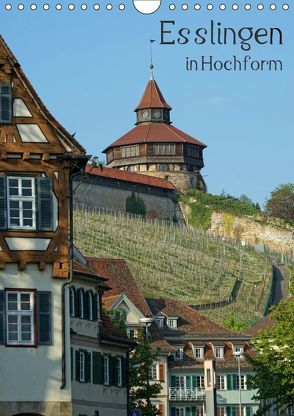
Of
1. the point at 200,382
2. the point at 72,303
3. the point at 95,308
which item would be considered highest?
the point at 72,303

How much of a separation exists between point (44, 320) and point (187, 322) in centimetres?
7390

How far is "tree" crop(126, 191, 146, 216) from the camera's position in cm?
19575

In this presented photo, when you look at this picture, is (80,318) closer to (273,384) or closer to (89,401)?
(89,401)

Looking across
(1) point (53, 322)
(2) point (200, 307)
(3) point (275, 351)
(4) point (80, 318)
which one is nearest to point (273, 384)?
(3) point (275, 351)

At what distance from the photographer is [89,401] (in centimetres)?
5625

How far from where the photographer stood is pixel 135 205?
7785 inches

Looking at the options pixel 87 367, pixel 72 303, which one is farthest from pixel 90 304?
pixel 87 367

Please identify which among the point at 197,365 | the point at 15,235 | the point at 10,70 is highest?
the point at 10,70

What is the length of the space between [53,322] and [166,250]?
422ft

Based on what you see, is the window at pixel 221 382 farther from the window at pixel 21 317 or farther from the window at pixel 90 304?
the window at pixel 21 317

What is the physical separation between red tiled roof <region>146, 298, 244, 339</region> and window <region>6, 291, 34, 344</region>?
6973 cm

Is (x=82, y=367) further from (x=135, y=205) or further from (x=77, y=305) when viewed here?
(x=135, y=205)

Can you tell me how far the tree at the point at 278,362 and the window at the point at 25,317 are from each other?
30.7 metres

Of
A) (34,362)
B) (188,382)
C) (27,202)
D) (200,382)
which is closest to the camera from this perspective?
(34,362)
